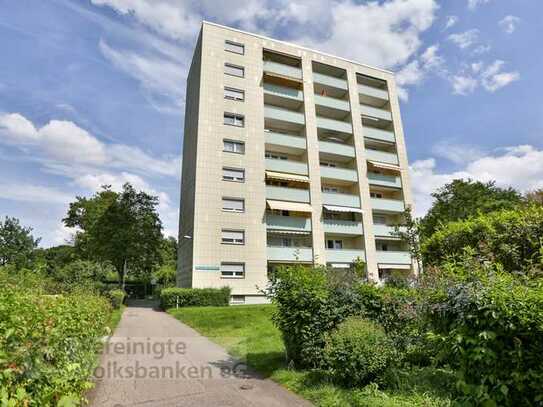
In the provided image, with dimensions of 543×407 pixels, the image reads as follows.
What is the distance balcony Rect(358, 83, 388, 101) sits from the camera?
37750mm

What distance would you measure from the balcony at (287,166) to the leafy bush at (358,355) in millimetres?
24629

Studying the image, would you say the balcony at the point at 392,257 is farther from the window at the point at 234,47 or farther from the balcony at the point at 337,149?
the window at the point at 234,47

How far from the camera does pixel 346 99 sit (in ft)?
121

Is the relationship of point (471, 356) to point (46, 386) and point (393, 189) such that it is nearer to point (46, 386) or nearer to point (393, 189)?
point (46, 386)

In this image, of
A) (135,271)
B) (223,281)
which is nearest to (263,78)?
(223,281)

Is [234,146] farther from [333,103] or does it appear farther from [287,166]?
[333,103]

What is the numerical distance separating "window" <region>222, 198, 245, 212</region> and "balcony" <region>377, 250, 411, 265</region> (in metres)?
13.1

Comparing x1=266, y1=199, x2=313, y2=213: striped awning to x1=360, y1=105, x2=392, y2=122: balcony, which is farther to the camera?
x1=360, y1=105, x2=392, y2=122: balcony

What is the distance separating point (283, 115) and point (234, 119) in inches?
186

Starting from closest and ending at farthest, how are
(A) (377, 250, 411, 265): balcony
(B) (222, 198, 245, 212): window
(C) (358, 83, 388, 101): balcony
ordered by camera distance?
(B) (222, 198, 245, 212): window → (A) (377, 250, 411, 265): balcony → (C) (358, 83, 388, 101): balcony

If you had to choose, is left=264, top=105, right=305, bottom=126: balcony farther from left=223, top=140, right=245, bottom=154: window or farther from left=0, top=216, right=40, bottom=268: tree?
left=0, top=216, right=40, bottom=268: tree

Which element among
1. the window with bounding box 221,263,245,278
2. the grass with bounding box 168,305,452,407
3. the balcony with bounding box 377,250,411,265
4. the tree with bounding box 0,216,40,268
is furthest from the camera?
the tree with bounding box 0,216,40,268

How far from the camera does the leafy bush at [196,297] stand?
2508cm

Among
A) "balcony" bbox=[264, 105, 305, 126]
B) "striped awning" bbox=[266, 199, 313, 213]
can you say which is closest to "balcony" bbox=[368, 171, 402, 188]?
"striped awning" bbox=[266, 199, 313, 213]
